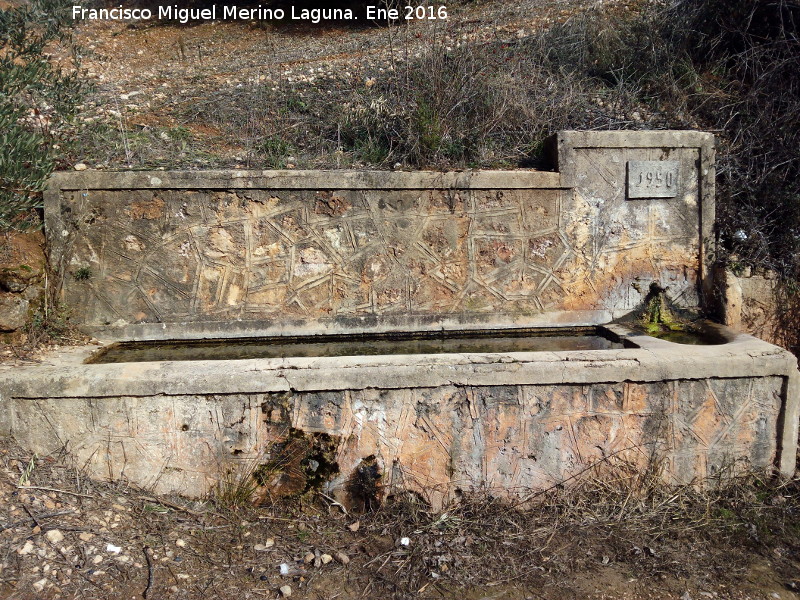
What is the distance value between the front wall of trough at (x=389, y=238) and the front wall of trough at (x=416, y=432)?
1.23m

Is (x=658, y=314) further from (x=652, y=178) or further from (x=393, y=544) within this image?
(x=393, y=544)

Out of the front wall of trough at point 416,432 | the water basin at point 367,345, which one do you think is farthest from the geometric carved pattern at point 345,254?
the front wall of trough at point 416,432

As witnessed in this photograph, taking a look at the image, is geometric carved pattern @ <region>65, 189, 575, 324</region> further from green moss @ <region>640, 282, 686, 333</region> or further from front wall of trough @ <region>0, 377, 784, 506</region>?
front wall of trough @ <region>0, 377, 784, 506</region>

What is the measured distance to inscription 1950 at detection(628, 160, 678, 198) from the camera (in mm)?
4266

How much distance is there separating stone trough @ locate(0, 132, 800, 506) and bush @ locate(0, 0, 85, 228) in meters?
0.19

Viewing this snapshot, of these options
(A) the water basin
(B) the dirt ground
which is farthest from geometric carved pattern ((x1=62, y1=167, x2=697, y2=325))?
(B) the dirt ground

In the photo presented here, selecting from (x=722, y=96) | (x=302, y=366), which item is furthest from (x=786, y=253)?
(x=302, y=366)

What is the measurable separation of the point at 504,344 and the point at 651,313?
1.16 m

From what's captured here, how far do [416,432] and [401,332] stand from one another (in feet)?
4.09

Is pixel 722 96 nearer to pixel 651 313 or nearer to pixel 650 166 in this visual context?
pixel 650 166

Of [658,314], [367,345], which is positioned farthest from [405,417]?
[658,314]

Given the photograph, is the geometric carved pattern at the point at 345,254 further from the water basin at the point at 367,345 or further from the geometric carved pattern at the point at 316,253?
the water basin at the point at 367,345

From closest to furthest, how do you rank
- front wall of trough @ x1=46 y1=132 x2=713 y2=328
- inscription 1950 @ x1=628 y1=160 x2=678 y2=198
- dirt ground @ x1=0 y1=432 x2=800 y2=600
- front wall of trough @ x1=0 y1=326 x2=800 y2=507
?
dirt ground @ x1=0 y1=432 x2=800 y2=600, front wall of trough @ x1=0 y1=326 x2=800 y2=507, front wall of trough @ x1=46 y1=132 x2=713 y2=328, inscription 1950 @ x1=628 y1=160 x2=678 y2=198

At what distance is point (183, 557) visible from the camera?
8.57ft
